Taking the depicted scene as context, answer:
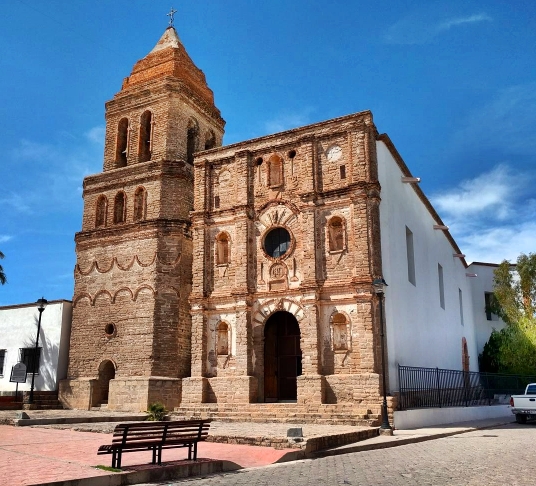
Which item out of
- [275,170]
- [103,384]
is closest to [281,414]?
[103,384]

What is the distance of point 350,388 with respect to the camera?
17.0 meters

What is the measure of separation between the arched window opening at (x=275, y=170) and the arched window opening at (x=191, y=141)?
5.04 metres

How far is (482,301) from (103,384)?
26449 millimetres

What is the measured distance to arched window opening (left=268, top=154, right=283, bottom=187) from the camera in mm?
20750

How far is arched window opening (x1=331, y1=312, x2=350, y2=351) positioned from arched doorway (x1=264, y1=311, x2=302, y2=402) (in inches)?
80.5

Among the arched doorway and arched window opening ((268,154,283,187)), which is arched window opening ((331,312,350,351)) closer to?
the arched doorway

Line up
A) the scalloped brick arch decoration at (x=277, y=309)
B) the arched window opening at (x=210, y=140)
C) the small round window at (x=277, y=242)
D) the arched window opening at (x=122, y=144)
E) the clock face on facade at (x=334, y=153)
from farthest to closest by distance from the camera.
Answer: the arched window opening at (x=210, y=140) → the arched window opening at (x=122, y=144) → the small round window at (x=277, y=242) → the clock face on facade at (x=334, y=153) → the scalloped brick arch decoration at (x=277, y=309)

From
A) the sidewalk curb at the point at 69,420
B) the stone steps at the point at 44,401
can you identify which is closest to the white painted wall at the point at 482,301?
the stone steps at the point at 44,401

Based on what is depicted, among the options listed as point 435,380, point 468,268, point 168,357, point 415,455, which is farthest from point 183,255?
point 468,268

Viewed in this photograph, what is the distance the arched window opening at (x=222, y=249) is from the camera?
21047 millimetres

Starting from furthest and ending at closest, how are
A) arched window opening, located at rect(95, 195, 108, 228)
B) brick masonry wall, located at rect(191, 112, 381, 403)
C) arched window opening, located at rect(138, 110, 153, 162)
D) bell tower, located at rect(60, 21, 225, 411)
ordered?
arched window opening, located at rect(138, 110, 153, 162) < arched window opening, located at rect(95, 195, 108, 228) < bell tower, located at rect(60, 21, 225, 411) < brick masonry wall, located at rect(191, 112, 381, 403)

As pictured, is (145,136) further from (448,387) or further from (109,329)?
(448,387)

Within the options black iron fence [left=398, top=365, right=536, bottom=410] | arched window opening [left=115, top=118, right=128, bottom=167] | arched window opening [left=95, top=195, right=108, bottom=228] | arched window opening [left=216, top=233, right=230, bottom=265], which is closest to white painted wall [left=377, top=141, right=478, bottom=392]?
black iron fence [left=398, top=365, right=536, bottom=410]

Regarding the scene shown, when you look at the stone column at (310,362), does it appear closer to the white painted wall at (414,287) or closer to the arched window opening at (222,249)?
the white painted wall at (414,287)
